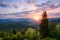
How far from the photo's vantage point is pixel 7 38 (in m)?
1.54

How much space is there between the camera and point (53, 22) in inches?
62.4

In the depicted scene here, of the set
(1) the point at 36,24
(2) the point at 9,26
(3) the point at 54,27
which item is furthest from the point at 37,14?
(2) the point at 9,26

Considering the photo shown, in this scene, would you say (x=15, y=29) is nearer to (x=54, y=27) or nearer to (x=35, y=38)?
(x=35, y=38)

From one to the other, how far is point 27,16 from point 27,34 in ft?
0.68

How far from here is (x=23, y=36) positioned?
61.0 inches

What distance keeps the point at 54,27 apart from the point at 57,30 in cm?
5

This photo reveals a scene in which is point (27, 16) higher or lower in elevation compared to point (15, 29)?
higher

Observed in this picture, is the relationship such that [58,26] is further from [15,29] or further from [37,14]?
[15,29]

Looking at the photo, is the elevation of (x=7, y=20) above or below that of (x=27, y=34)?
above

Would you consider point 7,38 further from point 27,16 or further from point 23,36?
point 27,16

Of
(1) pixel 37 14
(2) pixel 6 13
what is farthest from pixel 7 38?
(1) pixel 37 14

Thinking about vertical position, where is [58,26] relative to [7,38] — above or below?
above

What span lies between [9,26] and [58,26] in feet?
1.84

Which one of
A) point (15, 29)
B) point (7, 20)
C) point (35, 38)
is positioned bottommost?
point (35, 38)
